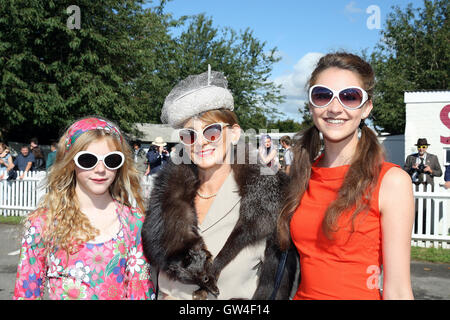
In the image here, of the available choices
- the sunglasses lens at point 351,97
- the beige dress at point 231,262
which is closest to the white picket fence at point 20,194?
the beige dress at point 231,262

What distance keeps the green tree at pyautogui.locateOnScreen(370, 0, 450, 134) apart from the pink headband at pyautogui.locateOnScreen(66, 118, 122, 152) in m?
29.2

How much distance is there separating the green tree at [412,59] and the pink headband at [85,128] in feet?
95.9

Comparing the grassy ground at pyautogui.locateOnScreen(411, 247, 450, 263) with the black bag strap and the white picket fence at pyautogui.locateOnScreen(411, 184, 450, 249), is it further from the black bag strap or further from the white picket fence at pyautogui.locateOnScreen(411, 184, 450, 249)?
the black bag strap

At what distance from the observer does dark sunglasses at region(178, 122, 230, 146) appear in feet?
7.59

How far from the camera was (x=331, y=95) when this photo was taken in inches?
77.5

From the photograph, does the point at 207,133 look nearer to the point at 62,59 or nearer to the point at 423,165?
the point at 423,165

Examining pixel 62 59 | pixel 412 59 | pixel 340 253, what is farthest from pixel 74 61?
pixel 412 59

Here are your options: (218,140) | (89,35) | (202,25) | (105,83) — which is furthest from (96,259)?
(202,25)

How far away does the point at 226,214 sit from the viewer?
229cm

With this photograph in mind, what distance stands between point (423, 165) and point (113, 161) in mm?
7834

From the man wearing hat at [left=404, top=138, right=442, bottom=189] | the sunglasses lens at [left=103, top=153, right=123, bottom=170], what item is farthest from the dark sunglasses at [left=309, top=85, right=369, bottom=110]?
the man wearing hat at [left=404, top=138, right=442, bottom=189]

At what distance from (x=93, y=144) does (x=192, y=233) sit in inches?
29.6

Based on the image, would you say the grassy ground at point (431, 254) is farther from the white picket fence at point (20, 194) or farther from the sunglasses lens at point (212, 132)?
the white picket fence at point (20, 194)

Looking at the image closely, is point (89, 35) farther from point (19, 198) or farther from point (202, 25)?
point (202, 25)
